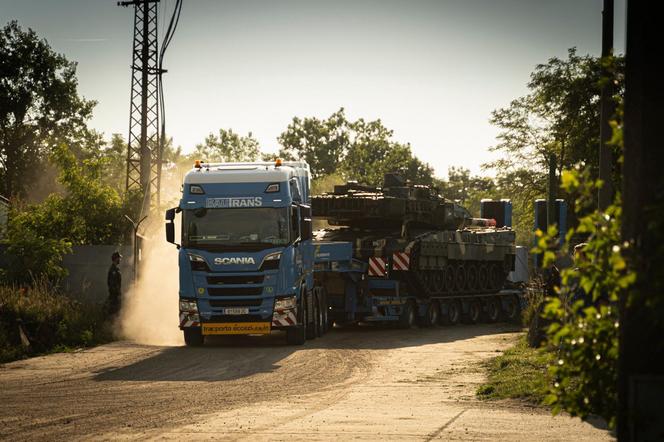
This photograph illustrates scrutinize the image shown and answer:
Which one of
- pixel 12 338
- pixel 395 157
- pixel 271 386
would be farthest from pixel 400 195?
pixel 395 157

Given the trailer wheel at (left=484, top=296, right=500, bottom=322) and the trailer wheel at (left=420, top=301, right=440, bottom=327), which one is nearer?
the trailer wheel at (left=420, top=301, right=440, bottom=327)

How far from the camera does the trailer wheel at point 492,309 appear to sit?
118ft

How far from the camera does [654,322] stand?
516 cm

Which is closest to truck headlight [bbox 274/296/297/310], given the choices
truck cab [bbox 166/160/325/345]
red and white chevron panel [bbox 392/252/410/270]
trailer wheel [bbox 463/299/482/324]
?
truck cab [bbox 166/160/325/345]

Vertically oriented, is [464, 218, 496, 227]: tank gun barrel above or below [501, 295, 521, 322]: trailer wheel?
above

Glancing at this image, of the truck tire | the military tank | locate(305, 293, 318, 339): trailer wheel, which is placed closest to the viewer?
the truck tire

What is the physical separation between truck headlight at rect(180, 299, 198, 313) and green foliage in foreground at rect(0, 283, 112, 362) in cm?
207

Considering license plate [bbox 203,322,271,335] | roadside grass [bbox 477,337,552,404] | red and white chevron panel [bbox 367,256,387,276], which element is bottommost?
roadside grass [bbox 477,337,552,404]

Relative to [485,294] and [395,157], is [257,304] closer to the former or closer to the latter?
[485,294]

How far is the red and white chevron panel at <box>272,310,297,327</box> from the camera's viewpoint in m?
22.4

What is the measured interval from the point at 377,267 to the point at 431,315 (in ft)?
10.6

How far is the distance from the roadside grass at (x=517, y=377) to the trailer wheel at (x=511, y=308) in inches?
649

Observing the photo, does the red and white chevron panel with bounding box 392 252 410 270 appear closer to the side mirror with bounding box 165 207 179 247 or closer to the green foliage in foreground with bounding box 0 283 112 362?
the green foliage in foreground with bounding box 0 283 112 362

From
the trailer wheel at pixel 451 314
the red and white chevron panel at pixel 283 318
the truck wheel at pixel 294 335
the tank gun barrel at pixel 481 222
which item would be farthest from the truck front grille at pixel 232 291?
the tank gun barrel at pixel 481 222
